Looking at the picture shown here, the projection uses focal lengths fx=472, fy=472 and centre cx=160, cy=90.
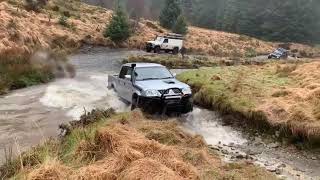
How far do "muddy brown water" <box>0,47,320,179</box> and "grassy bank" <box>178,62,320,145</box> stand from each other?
2.08 feet

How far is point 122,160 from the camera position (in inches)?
325

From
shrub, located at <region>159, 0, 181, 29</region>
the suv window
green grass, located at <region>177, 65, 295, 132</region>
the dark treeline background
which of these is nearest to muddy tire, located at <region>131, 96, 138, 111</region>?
the suv window

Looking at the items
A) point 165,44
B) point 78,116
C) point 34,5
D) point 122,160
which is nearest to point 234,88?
point 78,116

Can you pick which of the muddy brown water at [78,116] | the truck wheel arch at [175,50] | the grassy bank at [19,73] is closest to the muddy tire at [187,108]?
the muddy brown water at [78,116]

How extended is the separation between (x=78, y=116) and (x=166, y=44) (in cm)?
3294

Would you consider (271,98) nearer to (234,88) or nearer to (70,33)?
(234,88)

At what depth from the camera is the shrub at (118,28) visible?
4689 cm

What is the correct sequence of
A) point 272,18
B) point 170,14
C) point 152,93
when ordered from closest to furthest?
point 152,93 < point 170,14 < point 272,18

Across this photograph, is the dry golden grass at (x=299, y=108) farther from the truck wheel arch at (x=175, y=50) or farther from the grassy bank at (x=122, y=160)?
the truck wheel arch at (x=175, y=50)

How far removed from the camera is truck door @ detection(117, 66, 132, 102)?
16181 millimetres

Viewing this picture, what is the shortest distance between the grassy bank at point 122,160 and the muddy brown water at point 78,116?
1.25 metres

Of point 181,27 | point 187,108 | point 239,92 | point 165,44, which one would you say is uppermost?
point 181,27

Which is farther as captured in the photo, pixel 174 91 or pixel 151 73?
pixel 151 73

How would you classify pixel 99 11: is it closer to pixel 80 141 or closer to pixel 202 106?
pixel 202 106
